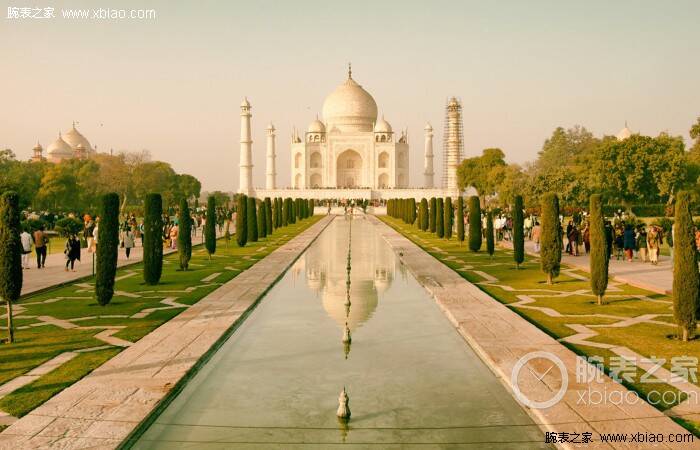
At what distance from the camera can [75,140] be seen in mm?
79375

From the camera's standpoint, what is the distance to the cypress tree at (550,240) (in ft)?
35.8

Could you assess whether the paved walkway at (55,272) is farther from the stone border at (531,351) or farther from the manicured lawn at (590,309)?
the manicured lawn at (590,309)

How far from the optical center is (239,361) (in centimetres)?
599

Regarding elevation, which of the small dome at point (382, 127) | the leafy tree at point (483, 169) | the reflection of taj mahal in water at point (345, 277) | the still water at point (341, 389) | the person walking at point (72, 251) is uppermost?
the small dome at point (382, 127)

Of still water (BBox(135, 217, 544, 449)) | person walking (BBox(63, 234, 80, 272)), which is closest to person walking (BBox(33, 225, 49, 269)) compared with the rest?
person walking (BBox(63, 234, 80, 272))

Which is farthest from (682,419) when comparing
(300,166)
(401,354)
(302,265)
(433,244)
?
(300,166)

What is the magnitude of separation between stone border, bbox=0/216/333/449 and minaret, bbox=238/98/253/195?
50852mm

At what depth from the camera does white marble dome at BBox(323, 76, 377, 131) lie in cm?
6750

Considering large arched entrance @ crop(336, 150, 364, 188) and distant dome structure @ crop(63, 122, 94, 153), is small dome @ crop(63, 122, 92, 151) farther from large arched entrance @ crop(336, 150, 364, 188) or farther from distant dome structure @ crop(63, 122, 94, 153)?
large arched entrance @ crop(336, 150, 364, 188)

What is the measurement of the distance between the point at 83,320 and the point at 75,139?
78488mm

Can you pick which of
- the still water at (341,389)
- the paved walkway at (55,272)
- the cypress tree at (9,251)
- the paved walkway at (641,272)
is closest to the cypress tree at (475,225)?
the paved walkway at (641,272)

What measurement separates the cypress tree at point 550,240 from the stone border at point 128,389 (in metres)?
5.28

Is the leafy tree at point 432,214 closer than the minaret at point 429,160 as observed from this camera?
Yes

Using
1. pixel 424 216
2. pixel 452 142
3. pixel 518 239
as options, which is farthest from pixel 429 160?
pixel 518 239
